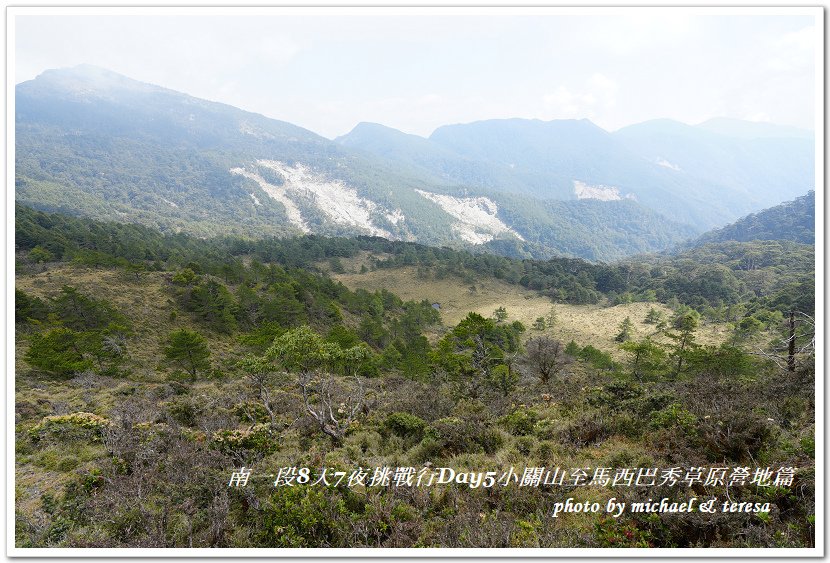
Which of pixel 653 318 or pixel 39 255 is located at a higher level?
pixel 39 255

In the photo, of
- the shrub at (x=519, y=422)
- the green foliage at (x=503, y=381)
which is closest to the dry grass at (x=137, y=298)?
the green foliage at (x=503, y=381)

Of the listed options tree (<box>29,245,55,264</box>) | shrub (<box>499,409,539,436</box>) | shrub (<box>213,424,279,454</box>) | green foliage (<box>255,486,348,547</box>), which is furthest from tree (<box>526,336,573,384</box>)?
tree (<box>29,245,55,264</box>)

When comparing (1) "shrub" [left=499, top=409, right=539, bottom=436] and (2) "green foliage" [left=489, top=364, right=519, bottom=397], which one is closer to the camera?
(1) "shrub" [left=499, top=409, right=539, bottom=436]

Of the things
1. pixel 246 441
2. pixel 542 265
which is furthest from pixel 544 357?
pixel 542 265

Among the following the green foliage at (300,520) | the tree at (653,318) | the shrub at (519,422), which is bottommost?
the tree at (653,318)

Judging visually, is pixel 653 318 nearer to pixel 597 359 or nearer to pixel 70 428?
pixel 597 359

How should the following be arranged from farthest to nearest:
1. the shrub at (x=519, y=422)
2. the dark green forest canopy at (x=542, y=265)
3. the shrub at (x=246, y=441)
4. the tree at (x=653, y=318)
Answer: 1. the dark green forest canopy at (x=542, y=265)
2. the tree at (x=653, y=318)
3. the shrub at (x=519, y=422)
4. the shrub at (x=246, y=441)

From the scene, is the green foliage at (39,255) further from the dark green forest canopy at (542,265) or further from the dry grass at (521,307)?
the dry grass at (521,307)

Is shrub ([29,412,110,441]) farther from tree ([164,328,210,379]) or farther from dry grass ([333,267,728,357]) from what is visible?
dry grass ([333,267,728,357])

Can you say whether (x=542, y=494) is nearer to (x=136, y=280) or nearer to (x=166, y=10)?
(x=166, y=10)
